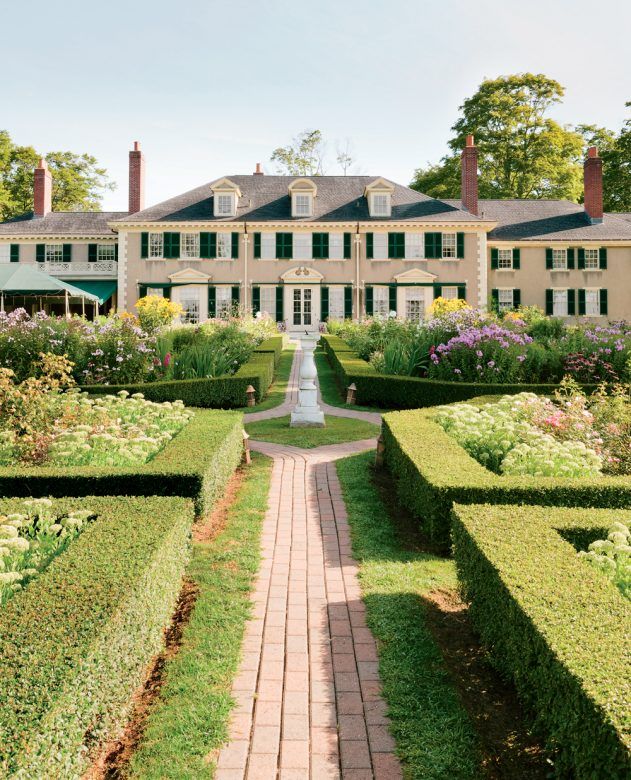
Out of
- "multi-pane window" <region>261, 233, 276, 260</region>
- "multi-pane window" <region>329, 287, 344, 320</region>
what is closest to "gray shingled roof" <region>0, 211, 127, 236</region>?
"multi-pane window" <region>261, 233, 276, 260</region>

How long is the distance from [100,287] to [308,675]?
31.3 metres

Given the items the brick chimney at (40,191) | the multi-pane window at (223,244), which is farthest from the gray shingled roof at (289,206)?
the brick chimney at (40,191)

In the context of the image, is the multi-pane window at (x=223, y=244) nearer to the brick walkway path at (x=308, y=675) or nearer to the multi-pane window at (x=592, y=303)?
the multi-pane window at (x=592, y=303)

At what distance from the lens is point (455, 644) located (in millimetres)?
3604

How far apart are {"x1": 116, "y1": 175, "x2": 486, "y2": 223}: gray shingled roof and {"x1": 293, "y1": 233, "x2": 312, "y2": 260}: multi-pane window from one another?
0.77m

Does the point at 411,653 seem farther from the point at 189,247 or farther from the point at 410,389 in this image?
the point at 189,247

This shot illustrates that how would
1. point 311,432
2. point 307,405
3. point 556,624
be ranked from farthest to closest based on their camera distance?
point 307,405, point 311,432, point 556,624

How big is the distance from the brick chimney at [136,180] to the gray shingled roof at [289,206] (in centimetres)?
141

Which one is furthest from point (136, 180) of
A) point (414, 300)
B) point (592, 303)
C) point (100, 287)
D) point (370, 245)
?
point (592, 303)

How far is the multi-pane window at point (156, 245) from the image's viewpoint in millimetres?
30469

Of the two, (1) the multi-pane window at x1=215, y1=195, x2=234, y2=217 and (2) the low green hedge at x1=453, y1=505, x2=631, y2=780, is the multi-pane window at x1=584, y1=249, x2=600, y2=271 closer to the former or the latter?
(1) the multi-pane window at x1=215, y1=195, x2=234, y2=217

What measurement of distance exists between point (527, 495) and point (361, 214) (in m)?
28.0

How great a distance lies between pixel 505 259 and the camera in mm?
32188

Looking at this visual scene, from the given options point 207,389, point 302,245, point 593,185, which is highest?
point 593,185
